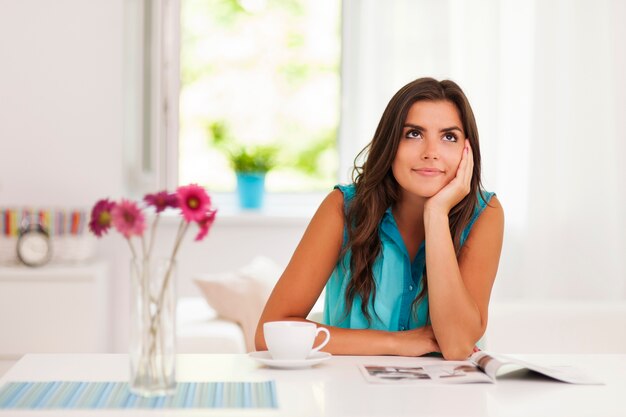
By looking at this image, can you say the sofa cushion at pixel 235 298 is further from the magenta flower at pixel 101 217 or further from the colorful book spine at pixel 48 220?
the magenta flower at pixel 101 217

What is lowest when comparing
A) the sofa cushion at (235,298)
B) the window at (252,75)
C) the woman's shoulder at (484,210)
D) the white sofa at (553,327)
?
the white sofa at (553,327)

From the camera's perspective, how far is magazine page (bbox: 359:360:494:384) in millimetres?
1553

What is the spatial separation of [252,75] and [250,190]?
0.93m

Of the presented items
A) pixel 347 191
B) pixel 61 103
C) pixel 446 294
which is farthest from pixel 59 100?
pixel 446 294

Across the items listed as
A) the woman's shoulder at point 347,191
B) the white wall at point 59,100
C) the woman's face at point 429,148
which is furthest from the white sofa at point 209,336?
the woman's face at point 429,148

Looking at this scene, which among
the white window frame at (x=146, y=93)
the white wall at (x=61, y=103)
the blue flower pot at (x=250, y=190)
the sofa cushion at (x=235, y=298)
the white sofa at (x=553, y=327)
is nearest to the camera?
the sofa cushion at (x=235, y=298)

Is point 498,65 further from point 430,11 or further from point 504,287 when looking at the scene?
point 504,287

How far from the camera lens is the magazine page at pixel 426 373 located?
5.09 feet

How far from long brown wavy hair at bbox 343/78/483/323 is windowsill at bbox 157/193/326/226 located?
84.1 inches

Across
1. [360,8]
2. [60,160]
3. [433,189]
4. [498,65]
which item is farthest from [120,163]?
[433,189]

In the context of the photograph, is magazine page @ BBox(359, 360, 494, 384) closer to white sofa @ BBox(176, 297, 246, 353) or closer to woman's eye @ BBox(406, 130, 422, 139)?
woman's eye @ BBox(406, 130, 422, 139)

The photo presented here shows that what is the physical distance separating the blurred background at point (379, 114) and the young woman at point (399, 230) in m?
1.86

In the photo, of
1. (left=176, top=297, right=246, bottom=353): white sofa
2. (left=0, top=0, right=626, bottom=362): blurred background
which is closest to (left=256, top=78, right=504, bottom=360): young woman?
(left=176, top=297, right=246, bottom=353): white sofa

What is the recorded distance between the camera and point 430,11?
4.32 m
